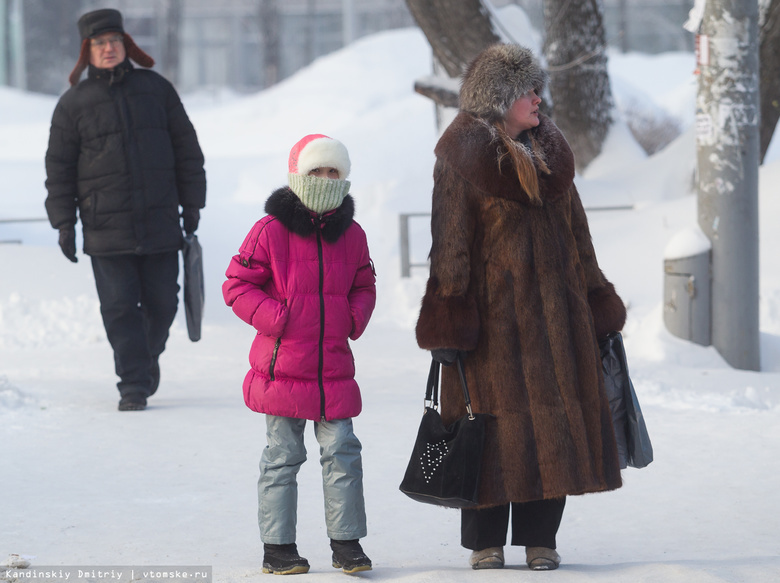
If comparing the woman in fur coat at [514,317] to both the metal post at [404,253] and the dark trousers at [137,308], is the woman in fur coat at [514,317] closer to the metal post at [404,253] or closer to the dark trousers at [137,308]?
the dark trousers at [137,308]

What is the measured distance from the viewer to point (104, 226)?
20.5 ft

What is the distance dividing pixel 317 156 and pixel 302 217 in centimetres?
20

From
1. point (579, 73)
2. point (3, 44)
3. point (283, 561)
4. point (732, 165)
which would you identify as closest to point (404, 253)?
point (579, 73)

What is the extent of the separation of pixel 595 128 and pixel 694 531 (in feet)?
33.8

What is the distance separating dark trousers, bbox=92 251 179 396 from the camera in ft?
20.7

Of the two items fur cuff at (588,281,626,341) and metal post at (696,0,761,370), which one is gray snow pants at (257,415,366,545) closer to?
fur cuff at (588,281,626,341)

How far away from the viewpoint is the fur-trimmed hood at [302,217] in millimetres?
3678

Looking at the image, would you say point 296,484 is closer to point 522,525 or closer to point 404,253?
point 522,525

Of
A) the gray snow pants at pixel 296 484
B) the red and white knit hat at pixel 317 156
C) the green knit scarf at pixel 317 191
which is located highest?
the red and white knit hat at pixel 317 156

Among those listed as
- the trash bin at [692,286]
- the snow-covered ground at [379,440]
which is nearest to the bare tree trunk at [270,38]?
the snow-covered ground at [379,440]

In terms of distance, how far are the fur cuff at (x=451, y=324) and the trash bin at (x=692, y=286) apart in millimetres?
4334

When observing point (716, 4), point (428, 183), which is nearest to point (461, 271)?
point (716, 4)

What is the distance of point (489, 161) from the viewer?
12.1 feet

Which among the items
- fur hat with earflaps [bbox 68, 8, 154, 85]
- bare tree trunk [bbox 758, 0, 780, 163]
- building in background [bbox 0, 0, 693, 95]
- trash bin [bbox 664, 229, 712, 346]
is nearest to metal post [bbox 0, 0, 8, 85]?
building in background [bbox 0, 0, 693, 95]
